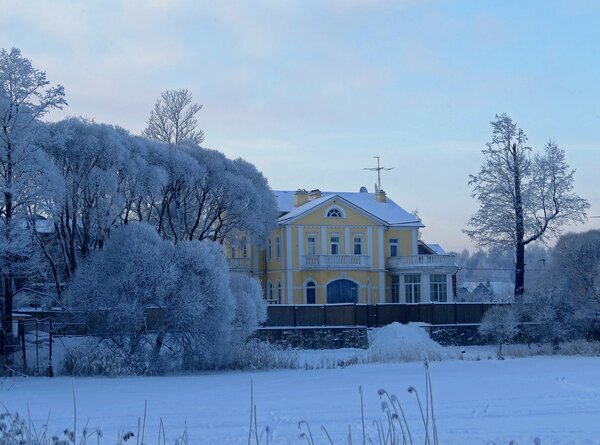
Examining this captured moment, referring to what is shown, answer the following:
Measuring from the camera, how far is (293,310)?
3991 cm

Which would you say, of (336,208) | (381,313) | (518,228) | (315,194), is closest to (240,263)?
(336,208)

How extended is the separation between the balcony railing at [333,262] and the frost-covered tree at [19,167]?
23.9 metres

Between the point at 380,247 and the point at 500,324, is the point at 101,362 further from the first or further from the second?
the point at 380,247

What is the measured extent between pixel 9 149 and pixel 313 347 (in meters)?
17.9

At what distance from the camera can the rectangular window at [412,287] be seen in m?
50.4

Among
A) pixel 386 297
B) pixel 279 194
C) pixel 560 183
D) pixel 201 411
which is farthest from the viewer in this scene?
pixel 279 194

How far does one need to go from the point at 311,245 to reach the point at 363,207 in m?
4.71

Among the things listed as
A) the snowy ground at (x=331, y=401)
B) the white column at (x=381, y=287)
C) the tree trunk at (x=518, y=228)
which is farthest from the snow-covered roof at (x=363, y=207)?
the snowy ground at (x=331, y=401)

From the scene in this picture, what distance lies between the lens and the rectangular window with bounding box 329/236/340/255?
5109 cm

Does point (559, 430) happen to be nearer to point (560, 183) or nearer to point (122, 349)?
Result: point (122, 349)

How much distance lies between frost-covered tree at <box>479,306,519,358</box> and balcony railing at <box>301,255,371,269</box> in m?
12.1

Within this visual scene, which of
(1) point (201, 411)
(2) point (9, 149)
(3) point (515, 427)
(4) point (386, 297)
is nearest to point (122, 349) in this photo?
(2) point (9, 149)

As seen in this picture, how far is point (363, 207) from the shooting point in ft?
174

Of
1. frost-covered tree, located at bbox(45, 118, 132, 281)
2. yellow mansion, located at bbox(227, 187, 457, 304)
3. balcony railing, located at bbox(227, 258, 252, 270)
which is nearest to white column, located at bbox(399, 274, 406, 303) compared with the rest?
yellow mansion, located at bbox(227, 187, 457, 304)
